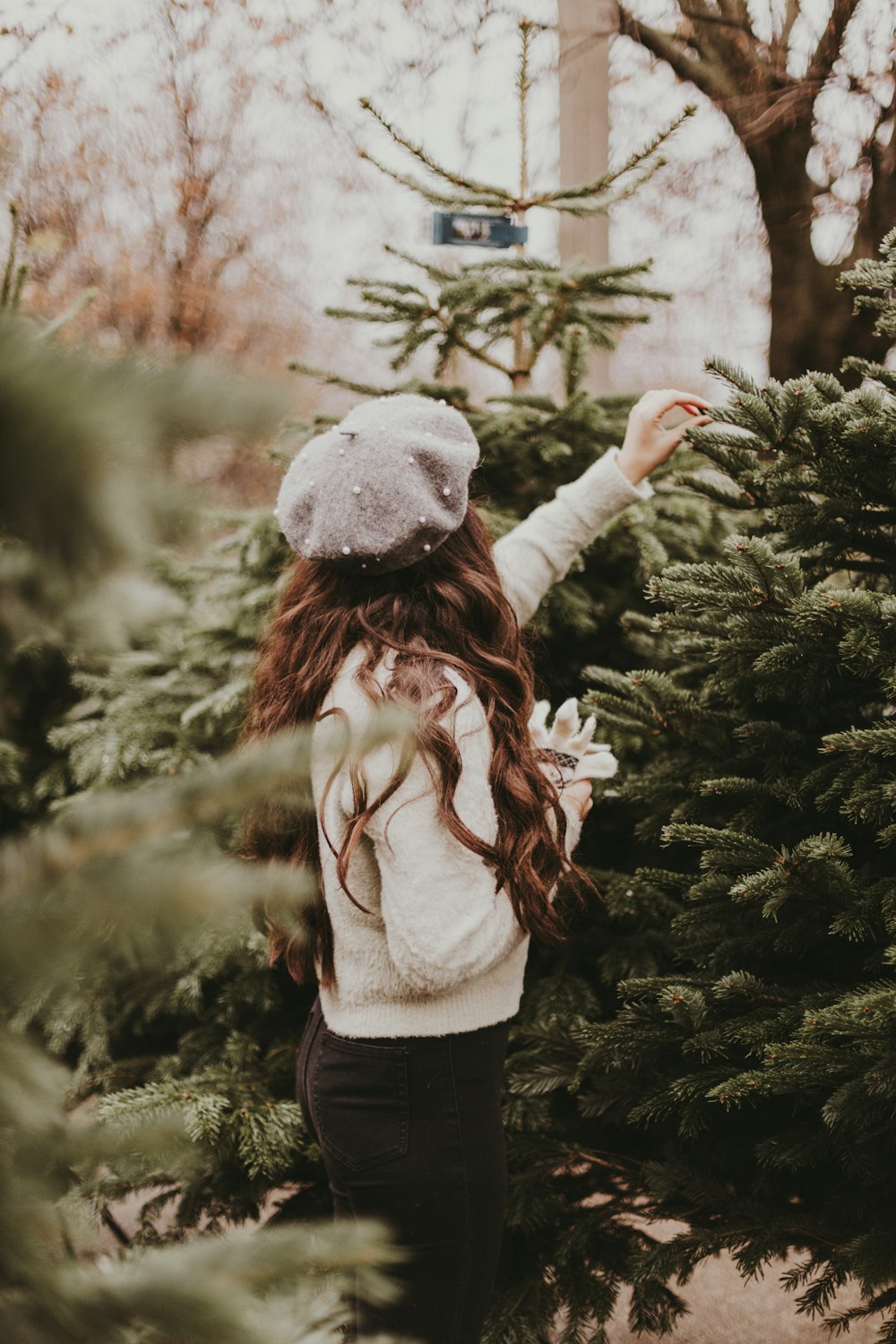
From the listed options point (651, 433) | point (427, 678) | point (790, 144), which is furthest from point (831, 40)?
point (427, 678)

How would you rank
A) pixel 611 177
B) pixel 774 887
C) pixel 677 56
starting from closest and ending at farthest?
pixel 774 887, pixel 611 177, pixel 677 56

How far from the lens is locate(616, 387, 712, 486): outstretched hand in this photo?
2225mm

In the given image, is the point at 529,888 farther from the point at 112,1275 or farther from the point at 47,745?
the point at 47,745

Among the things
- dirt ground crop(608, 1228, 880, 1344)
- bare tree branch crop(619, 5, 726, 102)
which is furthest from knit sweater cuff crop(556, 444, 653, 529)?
bare tree branch crop(619, 5, 726, 102)

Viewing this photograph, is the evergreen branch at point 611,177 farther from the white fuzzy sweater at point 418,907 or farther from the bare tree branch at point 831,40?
the white fuzzy sweater at point 418,907

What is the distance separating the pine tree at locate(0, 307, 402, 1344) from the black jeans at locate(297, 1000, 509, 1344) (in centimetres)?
112

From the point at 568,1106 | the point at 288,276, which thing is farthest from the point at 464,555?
the point at 288,276

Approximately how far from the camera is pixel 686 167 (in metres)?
5.94

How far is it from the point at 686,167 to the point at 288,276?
875cm

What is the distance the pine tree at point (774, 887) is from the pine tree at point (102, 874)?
1.36 metres

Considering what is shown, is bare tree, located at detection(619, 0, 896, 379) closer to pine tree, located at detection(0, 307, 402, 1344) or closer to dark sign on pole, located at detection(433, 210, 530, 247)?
dark sign on pole, located at detection(433, 210, 530, 247)

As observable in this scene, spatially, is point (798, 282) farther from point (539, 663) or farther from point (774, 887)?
point (774, 887)

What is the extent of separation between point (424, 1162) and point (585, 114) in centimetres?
390

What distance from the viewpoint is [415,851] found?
5.15ft
